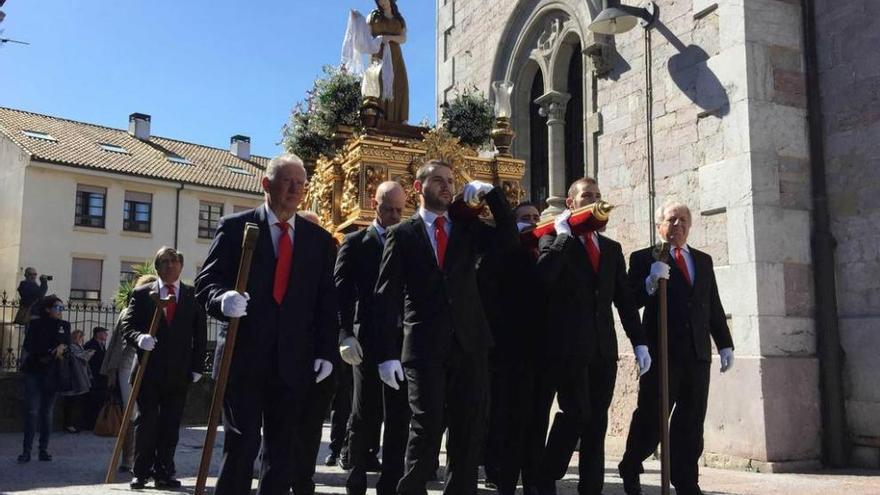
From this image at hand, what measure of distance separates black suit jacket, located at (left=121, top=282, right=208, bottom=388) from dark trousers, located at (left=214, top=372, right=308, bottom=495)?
2.68 m

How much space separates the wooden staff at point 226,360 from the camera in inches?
154

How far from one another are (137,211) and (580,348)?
3261 centimetres

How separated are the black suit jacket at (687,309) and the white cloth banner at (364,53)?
11.2ft

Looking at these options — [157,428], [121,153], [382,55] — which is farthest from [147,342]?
[121,153]

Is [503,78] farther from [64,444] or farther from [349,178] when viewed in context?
[64,444]

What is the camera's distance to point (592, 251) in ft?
18.0

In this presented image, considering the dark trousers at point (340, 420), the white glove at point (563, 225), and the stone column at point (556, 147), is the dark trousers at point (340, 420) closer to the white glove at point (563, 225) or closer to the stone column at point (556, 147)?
the white glove at point (563, 225)

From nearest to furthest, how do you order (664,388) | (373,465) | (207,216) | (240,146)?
(664,388) → (373,465) → (207,216) → (240,146)

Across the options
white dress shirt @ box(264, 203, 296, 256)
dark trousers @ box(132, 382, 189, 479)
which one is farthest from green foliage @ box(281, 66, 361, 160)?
white dress shirt @ box(264, 203, 296, 256)

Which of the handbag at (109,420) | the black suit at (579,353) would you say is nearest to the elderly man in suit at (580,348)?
the black suit at (579,353)

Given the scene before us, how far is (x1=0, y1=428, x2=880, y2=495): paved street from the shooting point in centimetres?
623

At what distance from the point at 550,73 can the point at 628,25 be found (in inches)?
101

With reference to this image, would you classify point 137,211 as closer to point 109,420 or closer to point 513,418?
point 109,420

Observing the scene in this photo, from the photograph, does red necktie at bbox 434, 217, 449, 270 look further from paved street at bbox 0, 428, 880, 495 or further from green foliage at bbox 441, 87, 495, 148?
green foliage at bbox 441, 87, 495, 148
